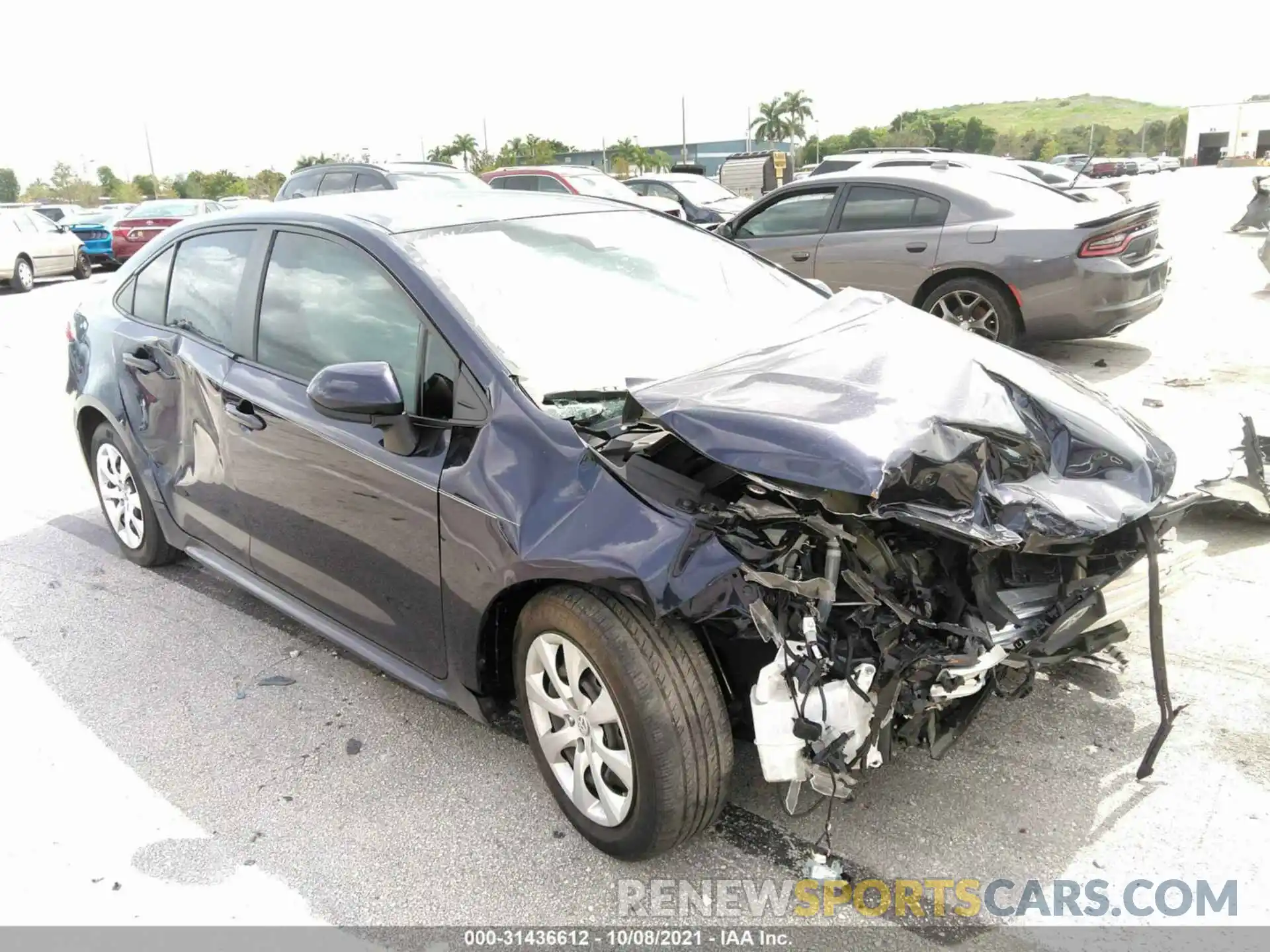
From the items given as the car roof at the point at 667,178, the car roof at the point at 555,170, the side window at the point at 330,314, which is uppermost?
the car roof at the point at 555,170

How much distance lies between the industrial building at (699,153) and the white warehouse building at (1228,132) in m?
40.9

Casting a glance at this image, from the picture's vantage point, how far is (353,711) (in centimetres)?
343

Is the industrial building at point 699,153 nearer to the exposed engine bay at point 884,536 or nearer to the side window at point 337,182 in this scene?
the side window at point 337,182

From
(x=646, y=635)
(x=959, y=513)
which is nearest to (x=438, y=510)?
(x=646, y=635)

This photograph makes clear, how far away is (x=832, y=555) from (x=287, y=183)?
13115 mm

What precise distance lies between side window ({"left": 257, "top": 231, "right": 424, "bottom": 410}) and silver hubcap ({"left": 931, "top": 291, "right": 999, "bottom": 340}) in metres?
5.43

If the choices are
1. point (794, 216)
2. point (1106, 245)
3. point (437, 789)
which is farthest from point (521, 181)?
point (437, 789)

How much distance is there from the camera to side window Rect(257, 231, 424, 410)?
296cm

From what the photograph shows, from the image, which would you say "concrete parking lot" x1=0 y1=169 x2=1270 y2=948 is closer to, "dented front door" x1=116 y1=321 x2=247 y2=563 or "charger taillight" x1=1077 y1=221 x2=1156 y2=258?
"dented front door" x1=116 y1=321 x2=247 y2=563

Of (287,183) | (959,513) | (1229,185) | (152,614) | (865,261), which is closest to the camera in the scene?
(959,513)

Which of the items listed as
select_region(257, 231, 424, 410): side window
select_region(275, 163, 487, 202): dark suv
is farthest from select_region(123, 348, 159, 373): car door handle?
select_region(275, 163, 487, 202): dark suv

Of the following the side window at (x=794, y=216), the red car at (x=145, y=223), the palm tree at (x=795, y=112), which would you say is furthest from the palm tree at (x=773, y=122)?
the side window at (x=794, y=216)

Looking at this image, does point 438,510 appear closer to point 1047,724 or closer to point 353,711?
point 353,711

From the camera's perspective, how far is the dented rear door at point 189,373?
370 centimetres
